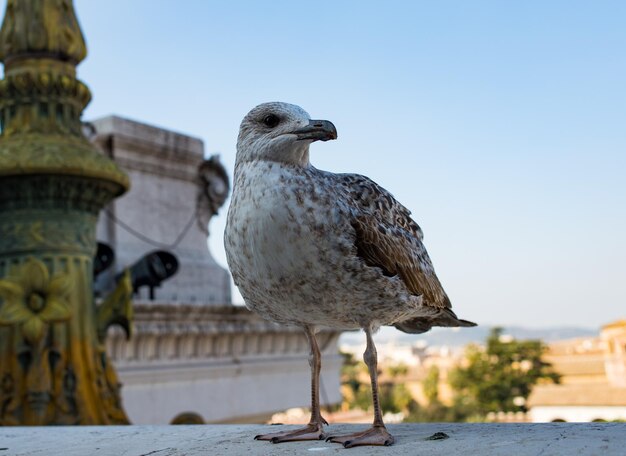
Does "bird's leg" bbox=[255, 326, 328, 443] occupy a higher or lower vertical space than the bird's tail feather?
lower

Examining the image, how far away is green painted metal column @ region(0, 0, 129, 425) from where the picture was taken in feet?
24.8

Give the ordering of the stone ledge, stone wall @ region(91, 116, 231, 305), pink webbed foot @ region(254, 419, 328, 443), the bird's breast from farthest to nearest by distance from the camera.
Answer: stone wall @ region(91, 116, 231, 305) → pink webbed foot @ region(254, 419, 328, 443) → the bird's breast → the stone ledge

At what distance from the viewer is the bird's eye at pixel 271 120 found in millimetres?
3529

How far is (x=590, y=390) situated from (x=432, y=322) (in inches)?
2405

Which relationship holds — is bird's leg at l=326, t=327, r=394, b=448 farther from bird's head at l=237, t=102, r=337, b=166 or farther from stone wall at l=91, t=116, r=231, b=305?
stone wall at l=91, t=116, r=231, b=305

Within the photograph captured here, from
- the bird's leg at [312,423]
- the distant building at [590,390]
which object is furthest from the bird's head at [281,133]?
the distant building at [590,390]

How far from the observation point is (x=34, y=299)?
24.9 ft

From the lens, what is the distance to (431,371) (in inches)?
3878

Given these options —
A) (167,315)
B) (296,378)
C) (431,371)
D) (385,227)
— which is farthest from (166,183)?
(431,371)

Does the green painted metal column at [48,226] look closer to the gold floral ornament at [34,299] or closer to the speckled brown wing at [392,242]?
the gold floral ornament at [34,299]

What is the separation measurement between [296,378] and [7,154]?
7.73 meters

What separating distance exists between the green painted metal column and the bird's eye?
4616mm

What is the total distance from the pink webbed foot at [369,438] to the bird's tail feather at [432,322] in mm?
791

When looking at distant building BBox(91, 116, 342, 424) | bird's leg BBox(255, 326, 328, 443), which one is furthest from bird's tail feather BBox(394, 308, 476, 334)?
distant building BBox(91, 116, 342, 424)
